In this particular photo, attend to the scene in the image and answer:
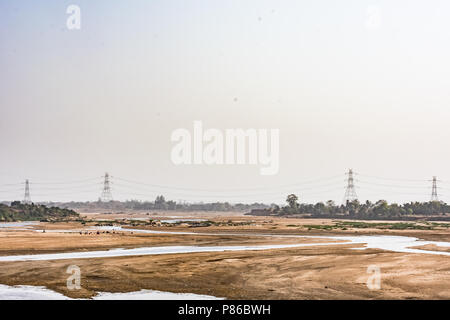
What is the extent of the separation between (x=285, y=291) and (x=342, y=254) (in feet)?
60.3

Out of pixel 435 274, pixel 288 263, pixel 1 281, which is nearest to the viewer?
pixel 1 281

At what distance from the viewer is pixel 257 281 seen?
3116 centimetres

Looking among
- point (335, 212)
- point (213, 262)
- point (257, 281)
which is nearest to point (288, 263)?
point (213, 262)

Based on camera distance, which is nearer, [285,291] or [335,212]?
[285,291]
